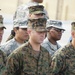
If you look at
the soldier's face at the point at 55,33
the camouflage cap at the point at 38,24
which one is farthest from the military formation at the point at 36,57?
the soldier's face at the point at 55,33

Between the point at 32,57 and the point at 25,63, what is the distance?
0.09 m

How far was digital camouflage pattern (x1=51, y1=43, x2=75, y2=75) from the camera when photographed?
3.51 meters

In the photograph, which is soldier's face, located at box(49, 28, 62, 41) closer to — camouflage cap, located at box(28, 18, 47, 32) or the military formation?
the military formation

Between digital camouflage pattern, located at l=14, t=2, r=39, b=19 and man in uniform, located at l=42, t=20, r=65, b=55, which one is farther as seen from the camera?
man in uniform, located at l=42, t=20, r=65, b=55

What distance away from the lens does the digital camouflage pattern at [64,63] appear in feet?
11.5

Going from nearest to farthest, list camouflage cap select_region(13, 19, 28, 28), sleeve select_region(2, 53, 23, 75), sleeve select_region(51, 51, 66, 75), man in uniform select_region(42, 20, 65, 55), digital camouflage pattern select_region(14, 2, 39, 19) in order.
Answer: sleeve select_region(2, 53, 23, 75) → sleeve select_region(51, 51, 66, 75) → camouflage cap select_region(13, 19, 28, 28) → digital camouflage pattern select_region(14, 2, 39, 19) → man in uniform select_region(42, 20, 65, 55)

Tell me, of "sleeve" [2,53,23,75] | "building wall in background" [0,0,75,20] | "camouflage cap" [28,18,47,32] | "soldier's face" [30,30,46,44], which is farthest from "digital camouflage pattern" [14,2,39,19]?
"building wall in background" [0,0,75,20]

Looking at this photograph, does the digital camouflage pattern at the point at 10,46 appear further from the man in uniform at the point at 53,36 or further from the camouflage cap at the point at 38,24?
the camouflage cap at the point at 38,24

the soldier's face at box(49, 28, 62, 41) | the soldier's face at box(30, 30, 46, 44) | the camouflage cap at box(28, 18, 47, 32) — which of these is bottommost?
the soldier's face at box(49, 28, 62, 41)

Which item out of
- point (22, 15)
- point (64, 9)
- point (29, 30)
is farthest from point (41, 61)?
point (64, 9)

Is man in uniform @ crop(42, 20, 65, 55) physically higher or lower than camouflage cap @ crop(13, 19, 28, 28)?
lower

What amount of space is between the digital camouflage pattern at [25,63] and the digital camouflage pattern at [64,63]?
0.21 meters

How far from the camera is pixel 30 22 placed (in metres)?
3.41

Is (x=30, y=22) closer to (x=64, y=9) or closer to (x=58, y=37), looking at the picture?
(x=58, y=37)
